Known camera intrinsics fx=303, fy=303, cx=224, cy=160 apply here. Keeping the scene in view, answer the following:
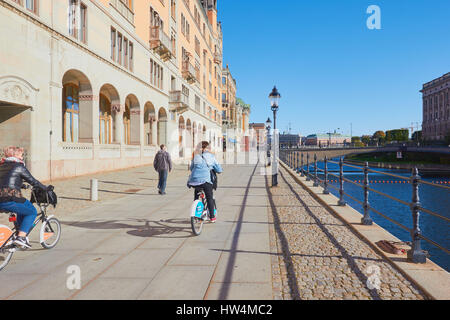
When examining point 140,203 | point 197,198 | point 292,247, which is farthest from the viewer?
point 140,203

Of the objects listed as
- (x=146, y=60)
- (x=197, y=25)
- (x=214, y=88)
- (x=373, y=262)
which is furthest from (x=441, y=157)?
(x=373, y=262)

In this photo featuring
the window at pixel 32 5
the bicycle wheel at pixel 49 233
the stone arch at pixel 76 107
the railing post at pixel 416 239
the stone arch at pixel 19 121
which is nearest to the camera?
the railing post at pixel 416 239

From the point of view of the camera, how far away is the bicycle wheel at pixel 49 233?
15.1ft

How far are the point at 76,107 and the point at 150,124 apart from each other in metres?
9.00

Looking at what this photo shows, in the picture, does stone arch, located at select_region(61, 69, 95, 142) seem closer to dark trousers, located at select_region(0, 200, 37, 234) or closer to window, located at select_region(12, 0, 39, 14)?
window, located at select_region(12, 0, 39, 14)

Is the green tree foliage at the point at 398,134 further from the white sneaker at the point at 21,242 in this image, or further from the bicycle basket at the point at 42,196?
the white sneaker at the point at 21,242

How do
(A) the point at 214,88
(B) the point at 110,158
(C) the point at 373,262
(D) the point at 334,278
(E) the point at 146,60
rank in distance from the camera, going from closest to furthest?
(D) the point at 334,278 → (C) the point at 373,262 → (B) the point at 110,158 → (E) the point at 146,60 → (A) the point at 214,88

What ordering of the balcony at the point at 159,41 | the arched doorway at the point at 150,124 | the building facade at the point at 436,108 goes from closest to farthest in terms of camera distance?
the balcony at the point at 159,41 → the arched doorway at the point at 150,124 → the building facade at the point at 436,108

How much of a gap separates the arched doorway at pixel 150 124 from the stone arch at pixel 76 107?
25.3ft

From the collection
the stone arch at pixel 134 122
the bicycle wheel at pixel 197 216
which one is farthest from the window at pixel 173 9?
the bicycle wheel at pixel 197 216

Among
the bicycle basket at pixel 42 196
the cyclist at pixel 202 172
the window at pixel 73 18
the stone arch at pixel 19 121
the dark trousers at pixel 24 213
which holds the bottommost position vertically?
the dark trousers at pixel 24 213

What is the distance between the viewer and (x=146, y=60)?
2420 centimetres
